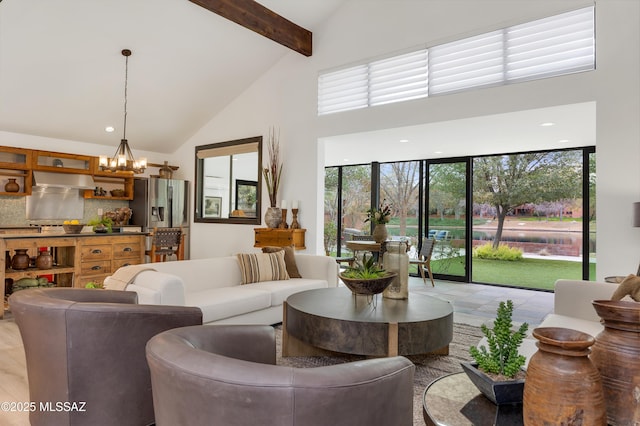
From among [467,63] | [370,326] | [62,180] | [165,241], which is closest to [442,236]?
[467,63]

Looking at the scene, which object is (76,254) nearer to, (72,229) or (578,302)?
(72,229)

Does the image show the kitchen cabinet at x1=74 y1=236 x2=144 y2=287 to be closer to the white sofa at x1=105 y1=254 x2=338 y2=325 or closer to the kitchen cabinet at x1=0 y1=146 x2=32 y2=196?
the white sofa at x1=105 y1=254 x2=338 y2=325

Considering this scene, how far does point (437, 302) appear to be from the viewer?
10.5 ft

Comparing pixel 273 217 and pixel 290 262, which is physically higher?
pixel 273 217

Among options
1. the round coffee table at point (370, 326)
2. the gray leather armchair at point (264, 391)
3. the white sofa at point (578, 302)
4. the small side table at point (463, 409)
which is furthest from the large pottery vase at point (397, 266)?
the gray leather armchair at point (264, 391)

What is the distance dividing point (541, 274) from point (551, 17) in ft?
13.5

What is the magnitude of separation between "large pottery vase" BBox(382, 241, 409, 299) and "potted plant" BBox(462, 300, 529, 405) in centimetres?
185

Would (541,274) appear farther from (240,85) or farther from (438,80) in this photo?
(240,85)

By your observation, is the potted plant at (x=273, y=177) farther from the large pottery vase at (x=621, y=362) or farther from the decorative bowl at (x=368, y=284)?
the large pottery vase at (x=621, y=362)

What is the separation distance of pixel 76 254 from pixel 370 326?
4.29 meters

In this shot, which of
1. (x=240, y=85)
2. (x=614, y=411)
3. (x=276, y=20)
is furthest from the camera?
(x=240, y=85)

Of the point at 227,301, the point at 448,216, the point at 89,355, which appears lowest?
the point at 227,301

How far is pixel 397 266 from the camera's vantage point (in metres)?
3.20

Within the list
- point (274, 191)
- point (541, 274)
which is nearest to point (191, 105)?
point (274, 191)
